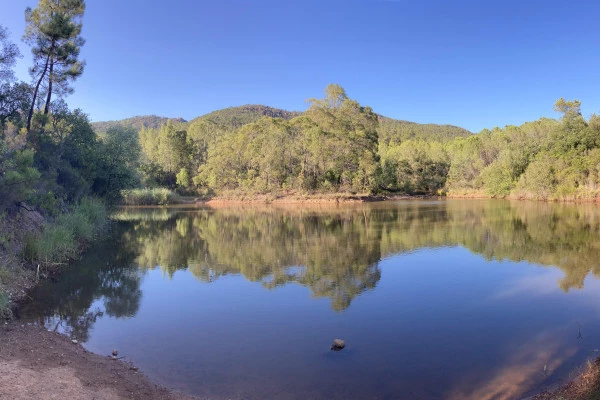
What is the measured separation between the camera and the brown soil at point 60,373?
587 centimetres

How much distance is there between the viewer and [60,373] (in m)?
6.71

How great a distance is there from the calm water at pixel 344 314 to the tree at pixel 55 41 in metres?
10.3

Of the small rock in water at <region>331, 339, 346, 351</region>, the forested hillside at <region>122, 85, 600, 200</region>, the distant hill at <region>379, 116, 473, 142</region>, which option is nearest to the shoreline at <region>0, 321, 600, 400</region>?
the small rock in water at <region>331, 339, 346, 351</region>

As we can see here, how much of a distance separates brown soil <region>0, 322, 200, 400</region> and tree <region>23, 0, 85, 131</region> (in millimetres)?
17554

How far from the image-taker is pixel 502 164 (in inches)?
2606

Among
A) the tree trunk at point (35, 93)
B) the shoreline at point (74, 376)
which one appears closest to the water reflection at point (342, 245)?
the shoreline at point (74, 376)

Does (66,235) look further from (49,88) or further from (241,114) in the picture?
(241,114)

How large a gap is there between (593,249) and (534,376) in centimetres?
1563

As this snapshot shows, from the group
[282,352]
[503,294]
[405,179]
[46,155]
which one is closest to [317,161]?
[405,179]

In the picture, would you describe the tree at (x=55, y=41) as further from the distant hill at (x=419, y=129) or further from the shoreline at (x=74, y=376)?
the distant hill at (x=419, y=129)

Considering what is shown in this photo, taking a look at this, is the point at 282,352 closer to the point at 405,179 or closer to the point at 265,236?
the point at 265,236

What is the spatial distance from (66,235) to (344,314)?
13.5 m

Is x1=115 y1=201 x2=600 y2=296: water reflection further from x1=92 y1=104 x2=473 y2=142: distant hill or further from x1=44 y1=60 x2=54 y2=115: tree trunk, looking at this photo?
x1=92 y1=104 x2=473 y2=142: distant hill

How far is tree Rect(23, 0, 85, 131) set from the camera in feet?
71.2
